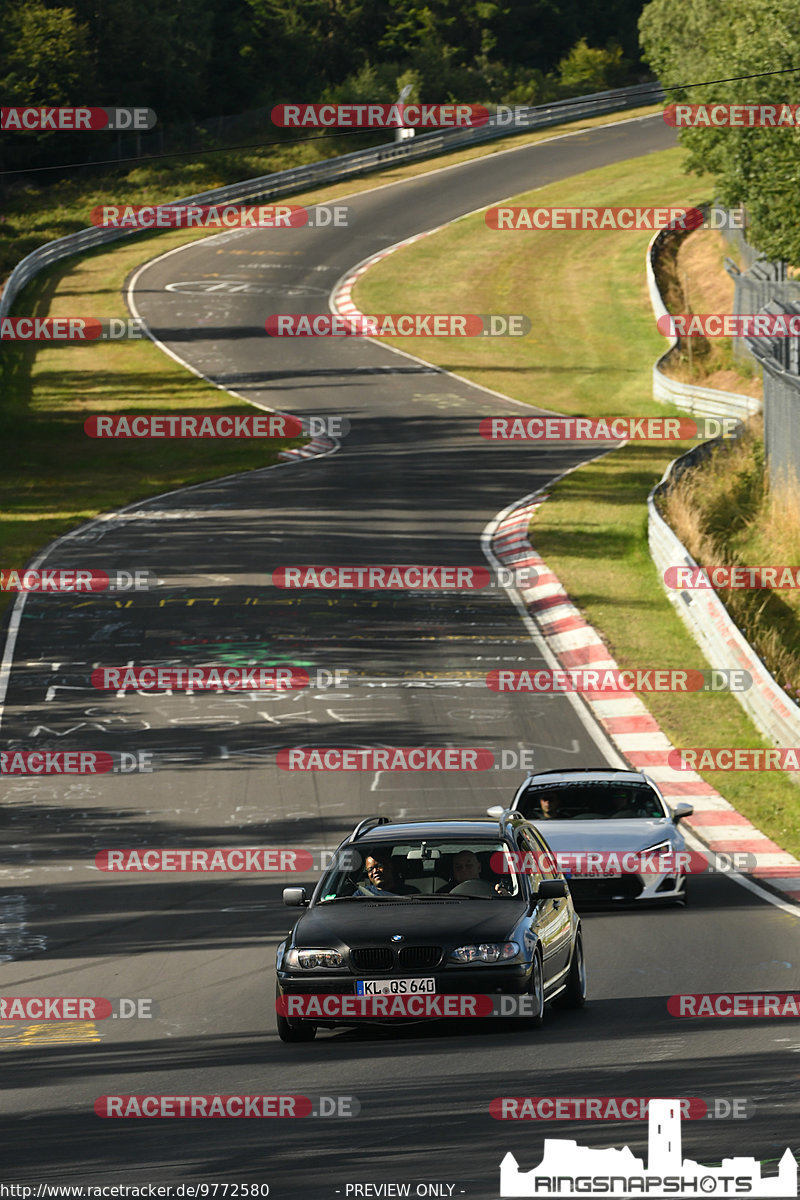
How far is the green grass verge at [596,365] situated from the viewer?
919 inches

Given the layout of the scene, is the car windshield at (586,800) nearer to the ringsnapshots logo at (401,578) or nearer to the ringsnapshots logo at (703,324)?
the ringsnapshots logo at (401,578)

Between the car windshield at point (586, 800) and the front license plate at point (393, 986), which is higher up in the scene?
the front license plate at point (393, 986)

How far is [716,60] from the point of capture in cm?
4872

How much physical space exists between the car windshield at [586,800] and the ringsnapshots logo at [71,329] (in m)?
43.0

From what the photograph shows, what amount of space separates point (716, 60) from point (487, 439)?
13479mm

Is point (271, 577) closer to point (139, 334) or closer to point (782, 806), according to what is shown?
point (782, 806)

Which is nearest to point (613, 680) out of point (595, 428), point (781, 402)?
point (781, 402)

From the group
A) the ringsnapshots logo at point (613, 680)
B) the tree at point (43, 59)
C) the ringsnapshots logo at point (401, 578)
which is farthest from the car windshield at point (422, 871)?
the tree at point (43, 59)

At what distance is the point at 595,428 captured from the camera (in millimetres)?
46625

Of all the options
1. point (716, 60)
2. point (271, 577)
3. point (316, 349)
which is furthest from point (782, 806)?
point (316, 349)

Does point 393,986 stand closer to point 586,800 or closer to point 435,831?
point 435,831

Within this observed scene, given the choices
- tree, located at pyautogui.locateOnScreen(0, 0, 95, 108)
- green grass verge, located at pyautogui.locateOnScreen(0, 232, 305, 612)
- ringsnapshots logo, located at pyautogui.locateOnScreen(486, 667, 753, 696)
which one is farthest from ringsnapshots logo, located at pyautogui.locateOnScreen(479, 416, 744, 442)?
tree, located at pyautogui.locateOnScreen(0, 0, 95, 108)

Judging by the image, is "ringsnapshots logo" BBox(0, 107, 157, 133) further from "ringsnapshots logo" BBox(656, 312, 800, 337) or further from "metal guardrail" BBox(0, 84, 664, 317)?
"ringsnapshots logo" BBox(656, 312, 800, 337)

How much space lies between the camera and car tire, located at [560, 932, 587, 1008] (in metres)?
11.2
